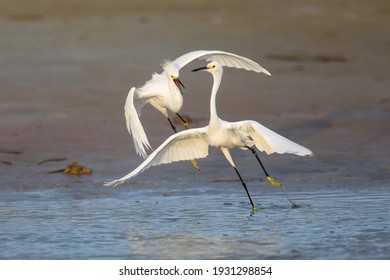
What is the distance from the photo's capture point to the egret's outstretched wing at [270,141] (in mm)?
9045

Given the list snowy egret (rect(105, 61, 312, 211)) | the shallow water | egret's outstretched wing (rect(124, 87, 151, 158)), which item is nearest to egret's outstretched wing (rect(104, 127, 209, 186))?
snowy egret (rect(105, 61, 312, 211))

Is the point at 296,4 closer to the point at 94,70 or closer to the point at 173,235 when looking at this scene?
the point at 94,70

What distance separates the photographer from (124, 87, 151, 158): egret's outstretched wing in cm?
992

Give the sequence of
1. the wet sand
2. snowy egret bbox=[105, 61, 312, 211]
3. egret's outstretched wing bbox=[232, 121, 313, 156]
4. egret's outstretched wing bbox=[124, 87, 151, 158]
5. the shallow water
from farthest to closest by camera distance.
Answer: the wet sand
egret's outstretched wing bbox=[124, 87, 151, 158]
snowy egret bbox=[105, 61, 312, 211]
egret's outstretched wing bbox=[232, 121, 313, 156]
the shallow water

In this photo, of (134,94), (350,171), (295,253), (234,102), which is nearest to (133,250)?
(295,253)

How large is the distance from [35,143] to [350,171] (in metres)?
3.75

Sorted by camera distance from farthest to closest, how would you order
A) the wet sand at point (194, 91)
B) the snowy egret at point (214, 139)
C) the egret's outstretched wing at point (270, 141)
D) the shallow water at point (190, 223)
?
the wet sand at point (194, 91) < the snowy egret at point (214, 139) < the egret's outstretched wing at point (270, 141) < the shallow water at point (190, 223)

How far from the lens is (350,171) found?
11.2 m

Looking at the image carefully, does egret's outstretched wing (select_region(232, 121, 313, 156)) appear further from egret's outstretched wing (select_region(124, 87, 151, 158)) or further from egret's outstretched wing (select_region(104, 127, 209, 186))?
egret's outstretched wing (select_region(124, 87, 151, 158))

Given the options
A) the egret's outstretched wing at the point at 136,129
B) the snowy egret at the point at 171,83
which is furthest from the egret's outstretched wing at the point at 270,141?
the snowy egret at the point at 171,83

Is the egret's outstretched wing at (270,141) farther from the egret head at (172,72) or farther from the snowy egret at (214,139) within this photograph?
A: the egret head at (172,72)

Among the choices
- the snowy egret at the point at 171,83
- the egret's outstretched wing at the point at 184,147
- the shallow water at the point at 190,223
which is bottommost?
the shallow water at the point at 190,223

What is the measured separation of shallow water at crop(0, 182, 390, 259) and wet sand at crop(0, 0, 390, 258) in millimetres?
55

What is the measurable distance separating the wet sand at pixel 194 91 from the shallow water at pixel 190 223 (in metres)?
0.06
